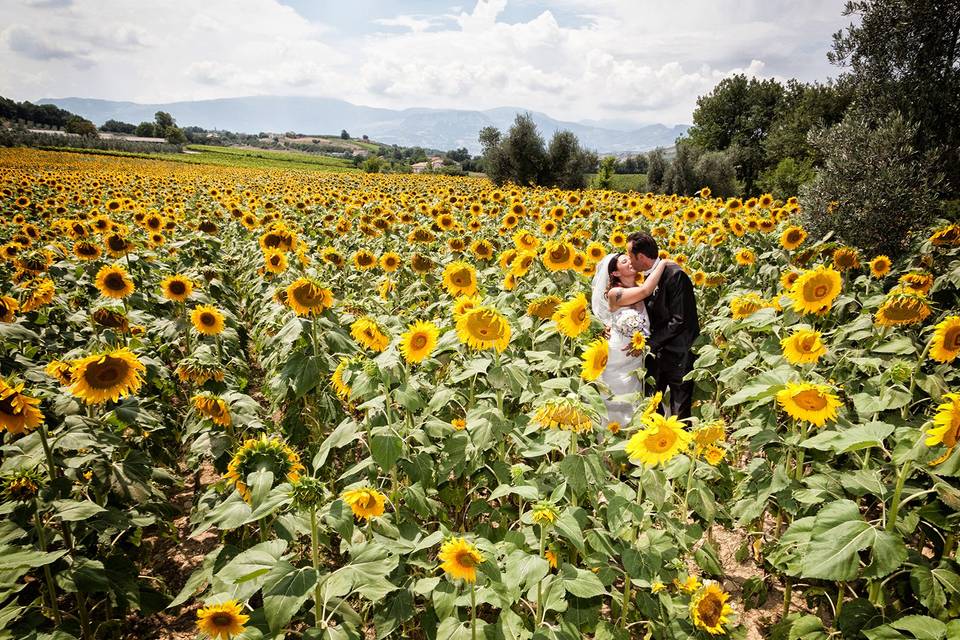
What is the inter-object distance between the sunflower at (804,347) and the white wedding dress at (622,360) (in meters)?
1.72

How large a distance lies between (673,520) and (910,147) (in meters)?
8.77

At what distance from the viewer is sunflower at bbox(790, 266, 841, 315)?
367cm

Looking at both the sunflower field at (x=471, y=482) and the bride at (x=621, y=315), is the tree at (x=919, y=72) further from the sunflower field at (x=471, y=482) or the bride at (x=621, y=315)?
the bride at (x=621, y=315)

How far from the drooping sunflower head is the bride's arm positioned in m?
1.53

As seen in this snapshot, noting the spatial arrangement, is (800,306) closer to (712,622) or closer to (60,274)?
(712,622)

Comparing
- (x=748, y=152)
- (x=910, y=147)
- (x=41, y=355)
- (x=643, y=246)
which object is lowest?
(x=41, y=355)

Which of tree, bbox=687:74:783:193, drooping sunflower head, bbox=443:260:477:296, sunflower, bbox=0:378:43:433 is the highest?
tree, bbox=687:74:783:193

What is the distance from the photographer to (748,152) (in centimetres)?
4619

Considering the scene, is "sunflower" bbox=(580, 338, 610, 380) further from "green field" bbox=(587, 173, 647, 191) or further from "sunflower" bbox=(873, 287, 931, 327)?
"green field" bbox=(587, 173, 647, 191)

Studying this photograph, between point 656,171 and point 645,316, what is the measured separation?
109 feet

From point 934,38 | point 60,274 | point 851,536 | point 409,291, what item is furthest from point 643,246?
point 934,38

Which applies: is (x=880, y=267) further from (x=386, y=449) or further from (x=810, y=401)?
(x=386, y=449)

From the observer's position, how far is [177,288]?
16.1 feet

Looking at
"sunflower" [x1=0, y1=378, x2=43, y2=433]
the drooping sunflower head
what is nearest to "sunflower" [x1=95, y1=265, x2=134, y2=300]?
"sunflower" [x1=0, y1=378, x2=43, y2=433]
